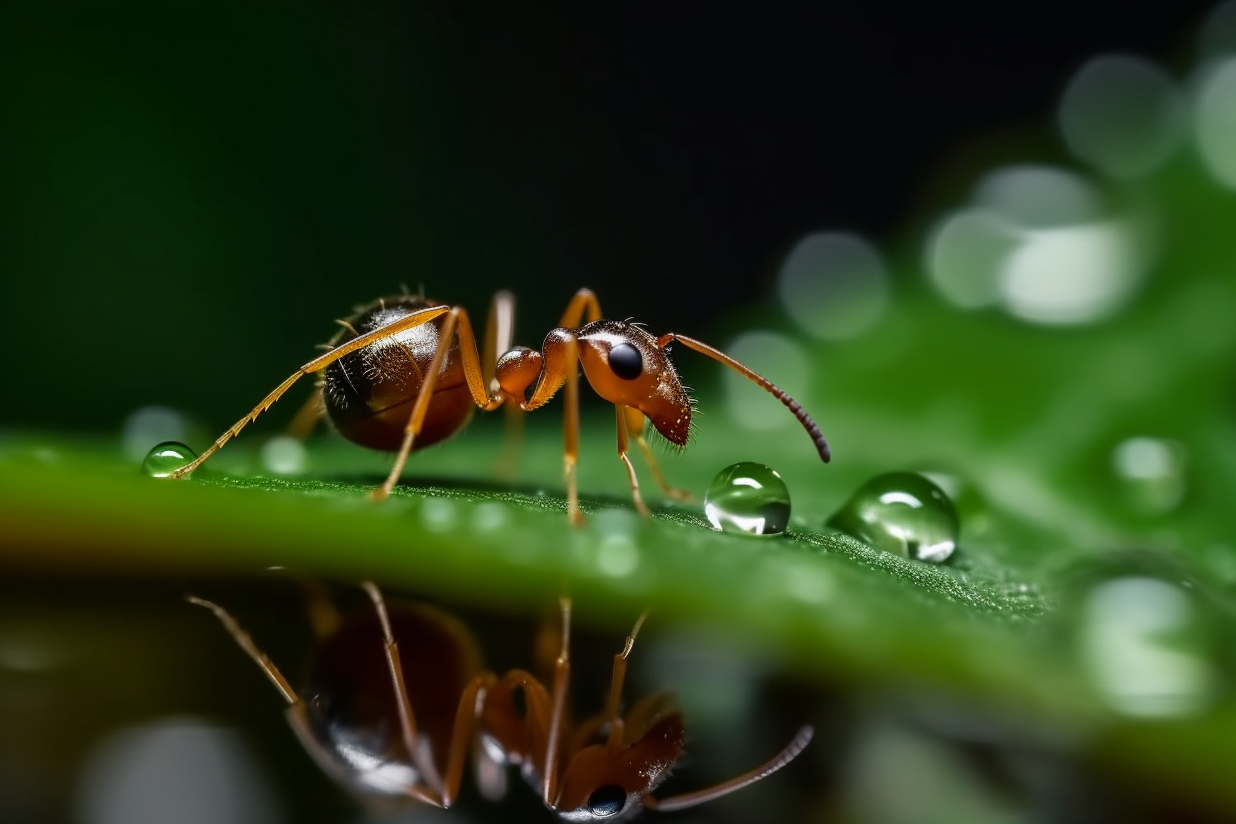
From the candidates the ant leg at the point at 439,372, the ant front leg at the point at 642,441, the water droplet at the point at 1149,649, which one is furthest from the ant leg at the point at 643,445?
the water droplet at the point at 1149,649

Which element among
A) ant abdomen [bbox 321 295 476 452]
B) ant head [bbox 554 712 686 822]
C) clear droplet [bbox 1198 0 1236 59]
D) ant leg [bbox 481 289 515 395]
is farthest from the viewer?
clear droplet [bbox 1198 0 1236 59]

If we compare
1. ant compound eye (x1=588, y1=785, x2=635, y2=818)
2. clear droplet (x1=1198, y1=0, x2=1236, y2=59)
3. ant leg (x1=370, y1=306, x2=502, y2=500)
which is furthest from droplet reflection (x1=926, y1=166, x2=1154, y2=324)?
ant compound eye (x1=588, y1=785, x2=635, y2=818)

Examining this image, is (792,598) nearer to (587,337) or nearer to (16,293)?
(587,337)

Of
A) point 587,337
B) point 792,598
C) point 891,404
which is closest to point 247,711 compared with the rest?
point 792,598

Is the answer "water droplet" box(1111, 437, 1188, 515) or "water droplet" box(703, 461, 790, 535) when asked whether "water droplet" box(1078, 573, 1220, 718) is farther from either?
"water droplet" box(1111, 437, 1188, 515)

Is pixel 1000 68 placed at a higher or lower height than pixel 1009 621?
higher

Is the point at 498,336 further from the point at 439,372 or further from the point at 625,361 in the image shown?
the point at 625,361
